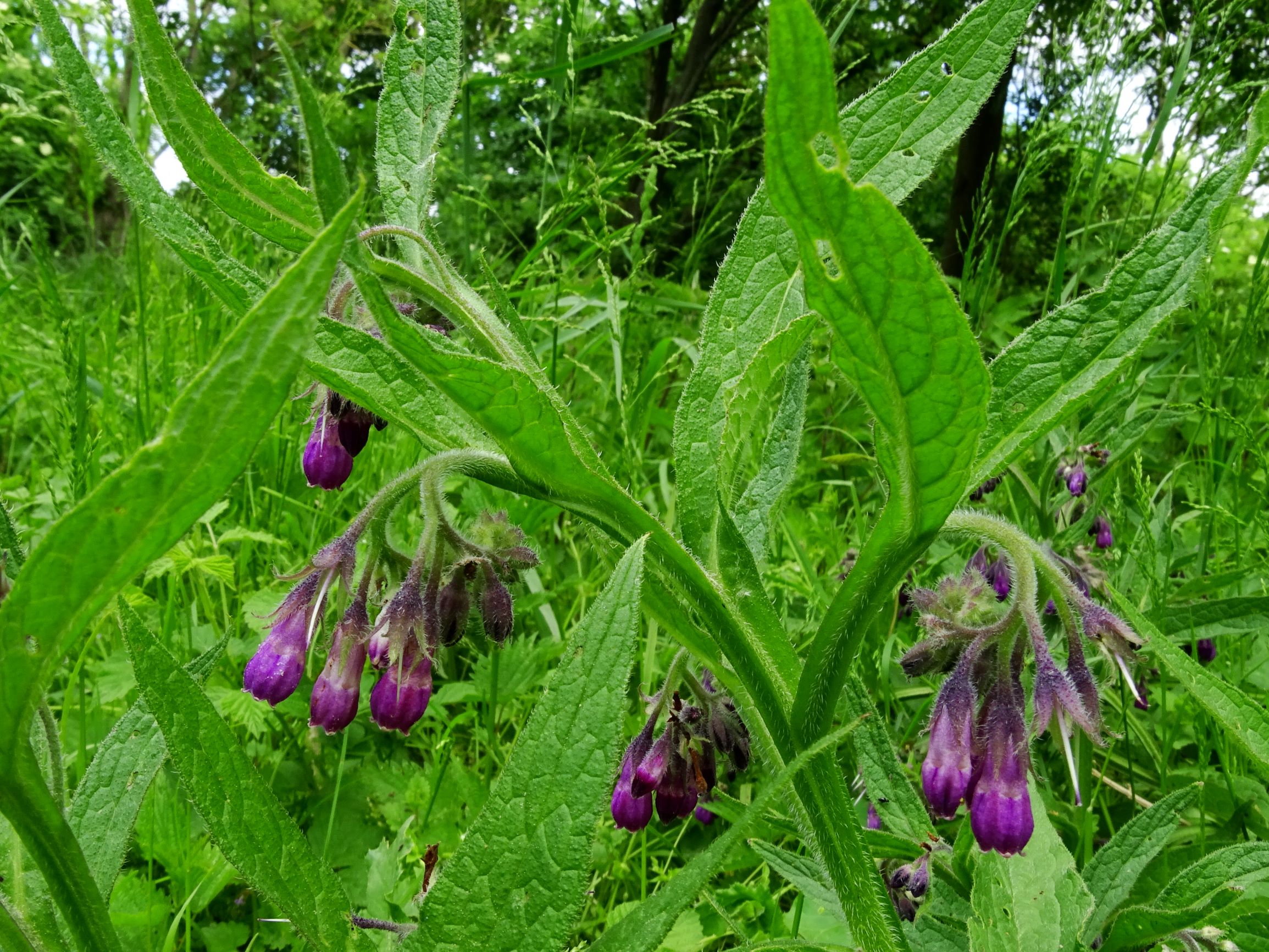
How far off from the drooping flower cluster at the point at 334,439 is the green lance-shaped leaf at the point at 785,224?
20.4 inches

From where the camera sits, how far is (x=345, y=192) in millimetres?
726

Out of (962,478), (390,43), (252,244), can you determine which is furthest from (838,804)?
(252,244)

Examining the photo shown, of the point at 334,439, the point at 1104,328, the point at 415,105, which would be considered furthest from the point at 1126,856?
the point at 415,105

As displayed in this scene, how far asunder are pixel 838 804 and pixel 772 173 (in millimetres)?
679

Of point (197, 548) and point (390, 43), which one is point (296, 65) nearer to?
point (390, 43)

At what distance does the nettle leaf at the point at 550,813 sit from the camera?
0.78 m

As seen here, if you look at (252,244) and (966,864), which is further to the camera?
(252,244)

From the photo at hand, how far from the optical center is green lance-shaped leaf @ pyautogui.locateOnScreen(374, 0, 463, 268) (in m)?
1.34

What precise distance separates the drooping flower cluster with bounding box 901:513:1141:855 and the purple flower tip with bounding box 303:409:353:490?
88 centimetres

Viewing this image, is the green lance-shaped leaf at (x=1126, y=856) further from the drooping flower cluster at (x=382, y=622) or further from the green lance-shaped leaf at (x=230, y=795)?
the green lance-shaped leaf at (x=230, y=795)

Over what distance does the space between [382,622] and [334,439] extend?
324 millimetres

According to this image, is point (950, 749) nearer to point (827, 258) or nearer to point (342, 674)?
point (827, 258)

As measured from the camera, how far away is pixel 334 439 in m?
1.48

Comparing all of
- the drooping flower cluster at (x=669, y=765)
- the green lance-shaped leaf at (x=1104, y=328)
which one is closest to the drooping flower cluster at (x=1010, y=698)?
the green lance-shaped leaf at (x=1104, y=328)
